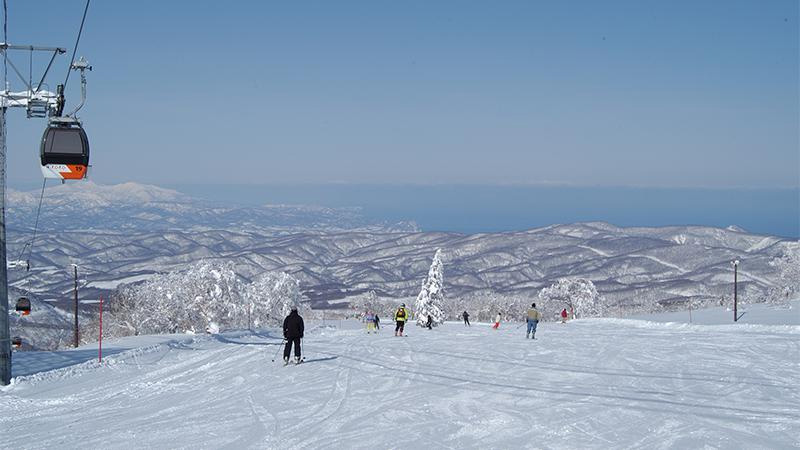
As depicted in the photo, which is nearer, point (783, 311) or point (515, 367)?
point (515, 367)

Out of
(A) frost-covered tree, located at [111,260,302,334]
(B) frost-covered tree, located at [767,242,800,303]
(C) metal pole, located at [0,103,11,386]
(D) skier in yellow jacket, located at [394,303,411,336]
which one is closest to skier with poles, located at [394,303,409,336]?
(D) skier in yellow jacket, located at [394,303,411,336]

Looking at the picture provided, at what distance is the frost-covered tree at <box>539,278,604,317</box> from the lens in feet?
391

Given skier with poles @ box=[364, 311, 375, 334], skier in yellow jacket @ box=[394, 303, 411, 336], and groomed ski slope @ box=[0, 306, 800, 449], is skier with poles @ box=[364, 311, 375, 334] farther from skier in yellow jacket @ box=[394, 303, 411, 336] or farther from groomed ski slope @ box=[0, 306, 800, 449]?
groomed ski slope @ box=[0, 306, 800, 449]

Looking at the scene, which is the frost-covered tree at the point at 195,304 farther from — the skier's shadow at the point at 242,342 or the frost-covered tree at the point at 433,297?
the skier's shadow at the point at 242,342

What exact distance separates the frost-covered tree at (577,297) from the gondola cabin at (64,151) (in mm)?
105321

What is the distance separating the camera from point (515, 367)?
2130 cm

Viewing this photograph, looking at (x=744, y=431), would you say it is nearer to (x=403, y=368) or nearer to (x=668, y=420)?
(x=668, y=420)

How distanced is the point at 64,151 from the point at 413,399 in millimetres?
9944

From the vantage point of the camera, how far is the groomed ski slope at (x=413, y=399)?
12.6 m

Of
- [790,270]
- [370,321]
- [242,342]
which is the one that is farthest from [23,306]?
[790,270]

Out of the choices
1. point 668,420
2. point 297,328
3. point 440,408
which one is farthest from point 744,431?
point 297,328

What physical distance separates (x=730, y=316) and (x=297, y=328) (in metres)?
45.0

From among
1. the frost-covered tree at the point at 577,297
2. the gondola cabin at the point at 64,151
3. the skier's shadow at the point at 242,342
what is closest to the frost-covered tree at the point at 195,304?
the skier's shadow at the point at 242,342

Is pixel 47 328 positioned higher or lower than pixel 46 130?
lower
